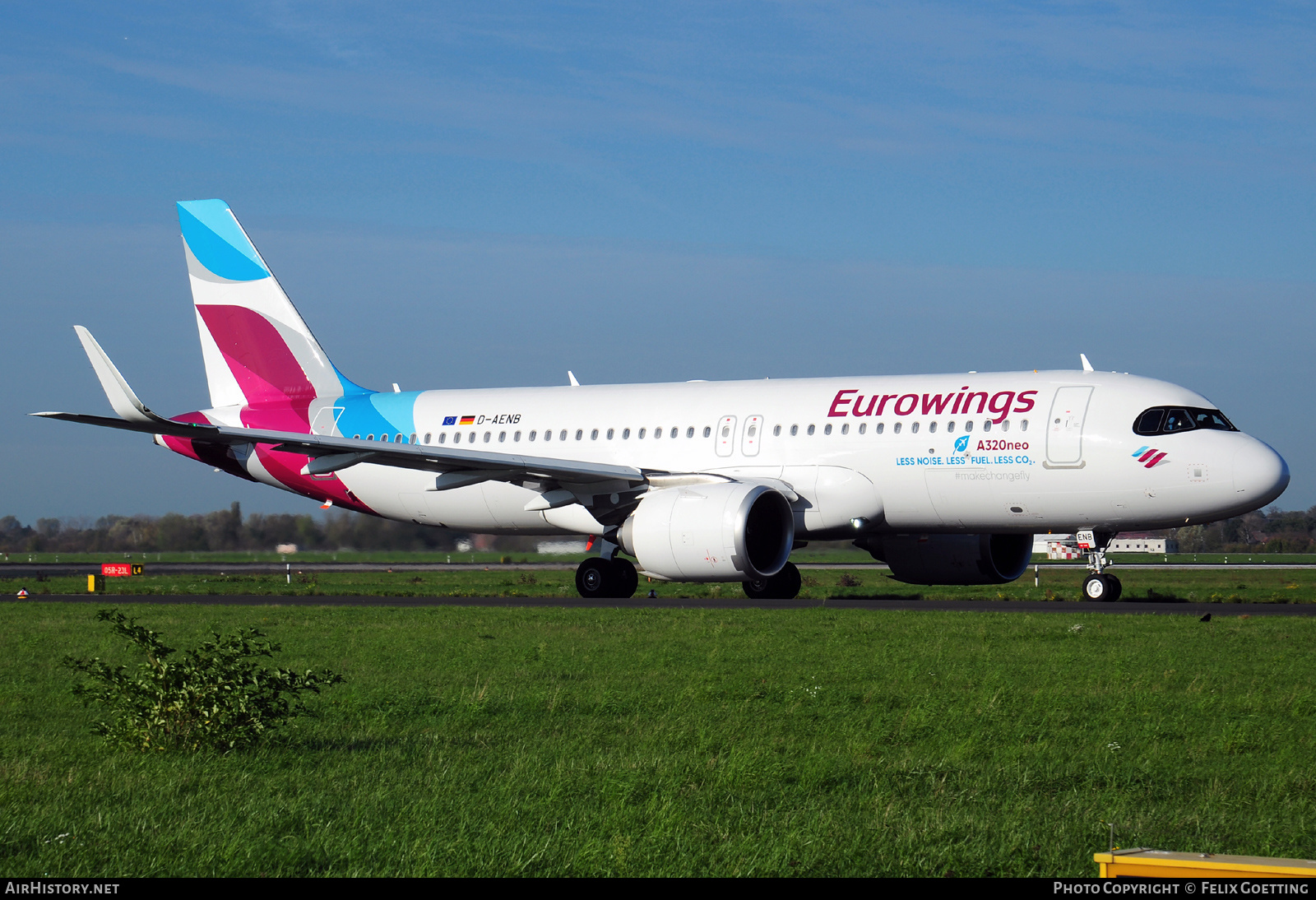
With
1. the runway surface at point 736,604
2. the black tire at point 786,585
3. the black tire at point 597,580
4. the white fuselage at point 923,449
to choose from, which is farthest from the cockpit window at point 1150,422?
the black tire at point 597,580

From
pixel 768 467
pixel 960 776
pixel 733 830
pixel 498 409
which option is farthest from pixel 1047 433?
pixel 733 830

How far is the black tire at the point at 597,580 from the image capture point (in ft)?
86.3

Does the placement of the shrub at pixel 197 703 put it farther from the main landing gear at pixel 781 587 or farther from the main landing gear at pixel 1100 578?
the main landing gear at pixel 781 587

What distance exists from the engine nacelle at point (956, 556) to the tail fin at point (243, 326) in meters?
12.5

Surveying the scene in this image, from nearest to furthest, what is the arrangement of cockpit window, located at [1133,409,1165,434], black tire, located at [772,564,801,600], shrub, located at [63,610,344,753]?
shrub, located at [63,610,344,753], cockpit window, located at [1133,409,1165,434], black tire, located at [772,564,801,600]

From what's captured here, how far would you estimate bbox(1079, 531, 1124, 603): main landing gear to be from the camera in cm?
2350

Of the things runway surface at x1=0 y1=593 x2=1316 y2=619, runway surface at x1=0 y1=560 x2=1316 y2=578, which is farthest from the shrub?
runway surface at x1=0 y1=560 x2=1316 y2=578

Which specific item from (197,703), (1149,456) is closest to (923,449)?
(1149,456)

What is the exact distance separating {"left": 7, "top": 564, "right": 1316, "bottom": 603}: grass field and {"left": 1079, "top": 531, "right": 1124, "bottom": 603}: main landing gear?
1994mm

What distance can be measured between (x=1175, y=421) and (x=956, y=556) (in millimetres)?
5876

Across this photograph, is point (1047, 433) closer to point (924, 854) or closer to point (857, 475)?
point (857, 475)

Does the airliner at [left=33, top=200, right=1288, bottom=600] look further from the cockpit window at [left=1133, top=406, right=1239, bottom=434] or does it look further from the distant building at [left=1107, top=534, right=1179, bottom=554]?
the distant building at [left=1107, top=534, right=1179, bottom=554]

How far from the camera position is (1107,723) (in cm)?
1000

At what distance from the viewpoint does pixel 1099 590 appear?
23578 mm
